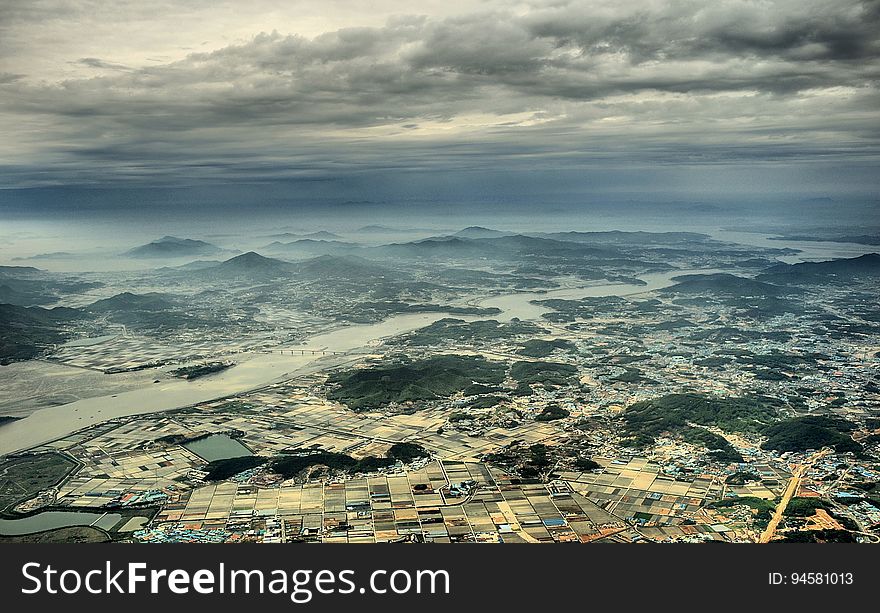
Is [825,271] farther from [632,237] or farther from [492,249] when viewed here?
[632,237]

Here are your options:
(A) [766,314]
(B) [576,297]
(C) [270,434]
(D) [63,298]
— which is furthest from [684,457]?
(D) [63,298]

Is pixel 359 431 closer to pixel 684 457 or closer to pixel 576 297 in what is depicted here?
pixel 684 457

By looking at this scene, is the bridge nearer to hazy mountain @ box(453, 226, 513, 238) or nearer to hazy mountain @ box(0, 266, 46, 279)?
hazy mountain @ box(0, 266, 46, 279)

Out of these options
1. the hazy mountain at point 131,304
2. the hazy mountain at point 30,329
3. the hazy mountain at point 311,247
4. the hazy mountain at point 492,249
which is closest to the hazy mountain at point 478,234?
the hazy mountain at point 492,249

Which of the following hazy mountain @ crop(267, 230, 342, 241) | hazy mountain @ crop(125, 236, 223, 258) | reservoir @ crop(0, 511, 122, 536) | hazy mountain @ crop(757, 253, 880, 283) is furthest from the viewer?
hazy mountain @ crop(267, 230, 342, 241)

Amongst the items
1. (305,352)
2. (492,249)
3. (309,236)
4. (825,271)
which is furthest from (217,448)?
(309,236)

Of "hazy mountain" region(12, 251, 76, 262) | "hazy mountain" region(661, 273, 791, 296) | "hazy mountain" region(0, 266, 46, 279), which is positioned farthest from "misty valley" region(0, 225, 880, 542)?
"hazy mountain" region(12, 251, 76, 262)
